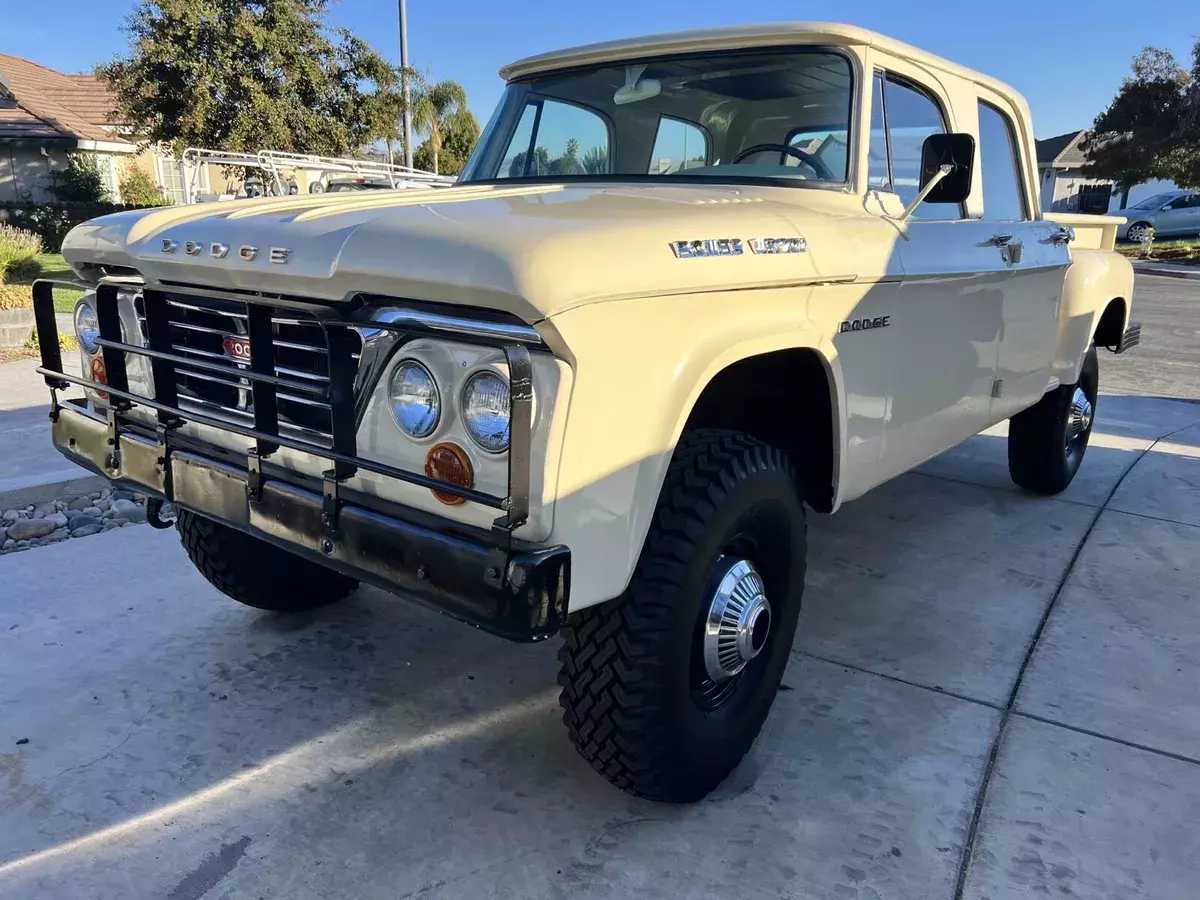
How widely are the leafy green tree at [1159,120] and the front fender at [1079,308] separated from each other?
24883 millimetres

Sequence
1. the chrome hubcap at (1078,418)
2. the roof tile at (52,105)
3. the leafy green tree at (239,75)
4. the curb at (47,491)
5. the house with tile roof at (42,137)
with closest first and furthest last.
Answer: the curb at (47,491)
the chrome hubcap at (1078,418)
the leafy green tree at (239,75)
the house with tile roof at (42,137)
the roof tile at (52,105)

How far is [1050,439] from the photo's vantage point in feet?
15.7

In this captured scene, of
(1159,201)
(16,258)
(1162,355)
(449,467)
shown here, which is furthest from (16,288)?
(1159,201)

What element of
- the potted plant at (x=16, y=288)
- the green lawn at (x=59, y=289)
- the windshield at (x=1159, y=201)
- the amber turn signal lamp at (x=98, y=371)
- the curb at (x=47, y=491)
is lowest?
the green lawn at (x=59, y=289)

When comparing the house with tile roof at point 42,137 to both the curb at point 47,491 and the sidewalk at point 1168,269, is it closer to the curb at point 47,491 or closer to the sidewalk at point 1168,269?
the curb at point 47,491

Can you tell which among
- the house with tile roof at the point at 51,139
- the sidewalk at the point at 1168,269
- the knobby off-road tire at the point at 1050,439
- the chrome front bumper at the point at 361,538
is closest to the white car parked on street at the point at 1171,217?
the sidewalk at the point at 1168,269

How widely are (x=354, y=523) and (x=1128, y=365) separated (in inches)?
393

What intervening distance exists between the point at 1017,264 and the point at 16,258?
11.7 meters

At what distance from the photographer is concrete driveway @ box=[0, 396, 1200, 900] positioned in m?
2.21

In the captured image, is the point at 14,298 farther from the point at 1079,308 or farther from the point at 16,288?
the point at 1079,308

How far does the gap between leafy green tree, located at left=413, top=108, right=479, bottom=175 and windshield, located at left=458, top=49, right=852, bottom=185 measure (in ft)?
116

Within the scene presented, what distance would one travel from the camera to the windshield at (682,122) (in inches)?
118

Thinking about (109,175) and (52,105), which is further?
(52,105)

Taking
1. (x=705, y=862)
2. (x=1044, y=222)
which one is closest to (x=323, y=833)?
(x=705, y=862)
